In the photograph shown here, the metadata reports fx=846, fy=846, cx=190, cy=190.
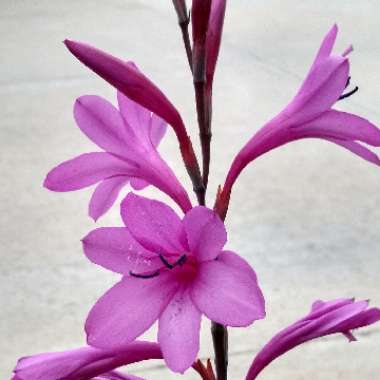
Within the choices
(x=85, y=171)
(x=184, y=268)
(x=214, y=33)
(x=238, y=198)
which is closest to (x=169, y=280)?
(x=184, y=268)

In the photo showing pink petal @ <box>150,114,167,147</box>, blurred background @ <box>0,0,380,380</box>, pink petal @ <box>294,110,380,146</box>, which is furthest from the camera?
blurred background @ <box>0,0,380,380</box>

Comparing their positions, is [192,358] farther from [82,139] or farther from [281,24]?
[281,24]

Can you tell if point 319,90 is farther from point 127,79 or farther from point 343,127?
point 127,79

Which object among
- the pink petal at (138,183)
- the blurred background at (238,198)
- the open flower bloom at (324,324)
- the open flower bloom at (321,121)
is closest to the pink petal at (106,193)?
the pink petal at (138,183)

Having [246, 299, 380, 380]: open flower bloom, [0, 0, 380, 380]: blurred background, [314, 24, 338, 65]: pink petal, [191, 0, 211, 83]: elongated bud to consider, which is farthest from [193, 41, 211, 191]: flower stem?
[0, 0, 380, 380]: blurred background

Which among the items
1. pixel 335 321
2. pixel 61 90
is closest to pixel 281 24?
pixel 61 90

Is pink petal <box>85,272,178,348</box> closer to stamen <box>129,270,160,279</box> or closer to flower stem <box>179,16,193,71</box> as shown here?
stamen <box>129,270,160,279</box>
